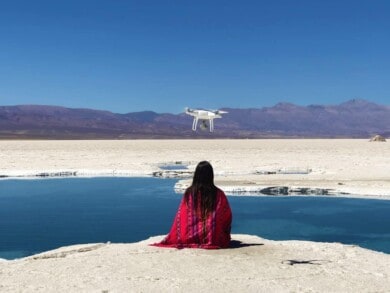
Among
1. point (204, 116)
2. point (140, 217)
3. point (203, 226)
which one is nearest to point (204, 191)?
point (203, 226)

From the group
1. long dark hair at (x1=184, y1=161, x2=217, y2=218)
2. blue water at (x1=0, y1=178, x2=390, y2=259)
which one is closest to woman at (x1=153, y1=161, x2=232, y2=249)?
long dark hair at (x1=184, y1=161, x2=217, y2=218)

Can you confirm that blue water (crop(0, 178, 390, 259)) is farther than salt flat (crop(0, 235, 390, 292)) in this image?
Yes

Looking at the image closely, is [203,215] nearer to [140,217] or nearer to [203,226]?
[203,226]

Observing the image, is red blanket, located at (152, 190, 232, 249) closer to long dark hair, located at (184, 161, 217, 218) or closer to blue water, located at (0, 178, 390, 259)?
long dark hair, located at (184, 161, 217, 218)

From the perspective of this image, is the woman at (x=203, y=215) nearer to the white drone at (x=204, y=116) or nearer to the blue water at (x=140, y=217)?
the white drone at (x=204, y=116)

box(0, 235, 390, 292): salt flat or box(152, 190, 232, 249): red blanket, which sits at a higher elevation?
box(152, 190, 232, 249): red blanket

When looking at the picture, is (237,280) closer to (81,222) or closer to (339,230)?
(339,230)
